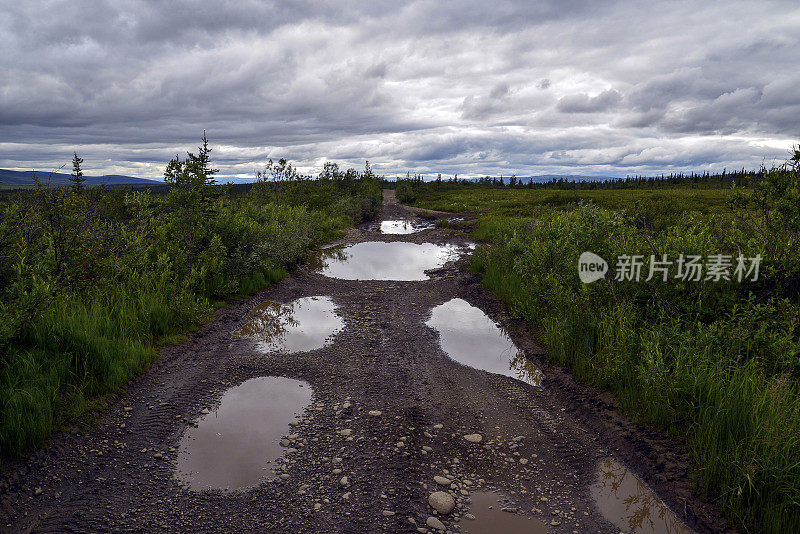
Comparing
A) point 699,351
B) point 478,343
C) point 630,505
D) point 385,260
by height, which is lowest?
point 630,505

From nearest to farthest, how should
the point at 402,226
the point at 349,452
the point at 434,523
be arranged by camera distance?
the point at 434,523, the point at 349,452, the point at 402,226

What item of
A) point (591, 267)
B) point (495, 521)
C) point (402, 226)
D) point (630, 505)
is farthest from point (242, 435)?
point (402, 226)

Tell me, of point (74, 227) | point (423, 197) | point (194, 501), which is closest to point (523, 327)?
point (194, 501)

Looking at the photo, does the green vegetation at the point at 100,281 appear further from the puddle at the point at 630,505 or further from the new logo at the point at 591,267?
the new logo at the point at 591,267

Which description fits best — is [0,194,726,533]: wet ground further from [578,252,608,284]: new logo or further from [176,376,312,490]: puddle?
[578,252,608,284]: new logo

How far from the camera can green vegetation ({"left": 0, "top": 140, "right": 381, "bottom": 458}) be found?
5.34m

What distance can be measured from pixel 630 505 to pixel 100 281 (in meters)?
9.48

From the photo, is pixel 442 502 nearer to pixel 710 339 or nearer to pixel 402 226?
pixel 710 339

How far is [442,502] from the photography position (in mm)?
4211

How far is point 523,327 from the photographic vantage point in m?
9.62

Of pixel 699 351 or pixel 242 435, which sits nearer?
pixel 242 435

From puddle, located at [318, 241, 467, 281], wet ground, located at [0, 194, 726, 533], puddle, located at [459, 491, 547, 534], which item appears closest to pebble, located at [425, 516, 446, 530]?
wet ground, located at [0, 194, 726, 533]

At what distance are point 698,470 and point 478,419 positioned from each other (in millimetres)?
2540

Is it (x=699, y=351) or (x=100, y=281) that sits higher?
(x=100, y=281)
